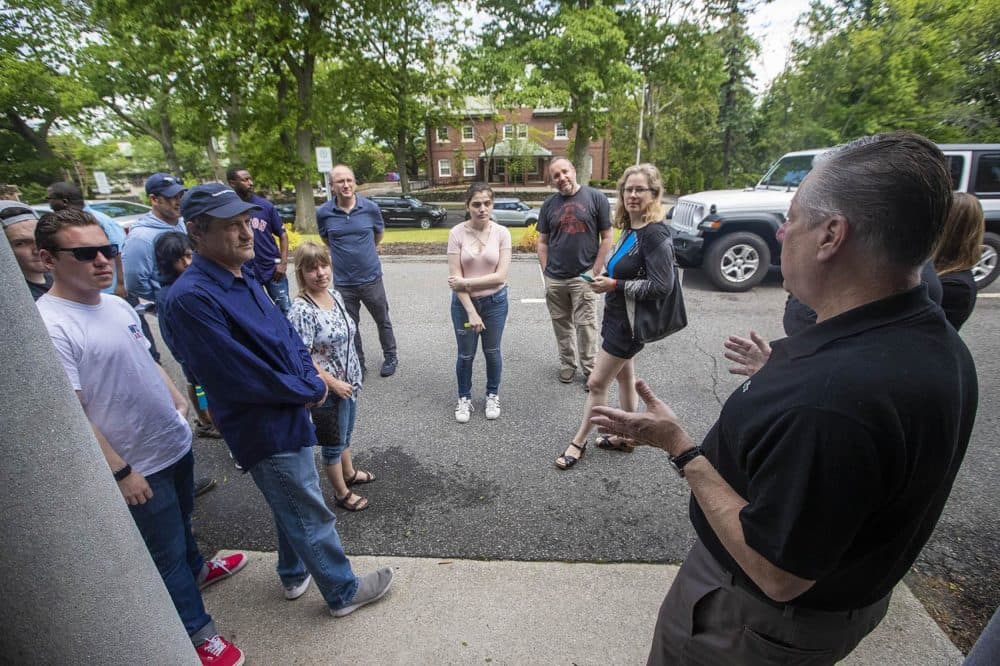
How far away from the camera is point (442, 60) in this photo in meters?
22.9

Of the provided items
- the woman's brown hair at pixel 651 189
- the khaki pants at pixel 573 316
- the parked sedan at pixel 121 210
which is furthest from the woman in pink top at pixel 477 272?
the parked sedan at pixel 121 210

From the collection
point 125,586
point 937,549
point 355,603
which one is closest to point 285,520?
point 355,603

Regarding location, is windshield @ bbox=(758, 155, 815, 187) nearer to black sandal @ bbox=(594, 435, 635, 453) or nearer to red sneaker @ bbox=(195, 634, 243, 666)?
black sandal @ bbox=(594, 435, 635, 453)

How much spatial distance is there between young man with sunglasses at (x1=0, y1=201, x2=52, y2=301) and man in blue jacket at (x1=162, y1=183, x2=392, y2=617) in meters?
1.83

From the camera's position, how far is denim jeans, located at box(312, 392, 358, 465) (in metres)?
2.72

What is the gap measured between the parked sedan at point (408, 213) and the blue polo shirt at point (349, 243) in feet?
56.8

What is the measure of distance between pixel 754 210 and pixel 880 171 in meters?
7.62

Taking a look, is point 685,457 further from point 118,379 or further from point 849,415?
point 118,379

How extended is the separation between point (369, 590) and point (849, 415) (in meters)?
2.20

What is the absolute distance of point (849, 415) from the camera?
91 centimetres

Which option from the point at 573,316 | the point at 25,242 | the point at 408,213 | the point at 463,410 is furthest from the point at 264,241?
the point at 408,213

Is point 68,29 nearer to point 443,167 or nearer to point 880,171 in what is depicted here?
point 443,167

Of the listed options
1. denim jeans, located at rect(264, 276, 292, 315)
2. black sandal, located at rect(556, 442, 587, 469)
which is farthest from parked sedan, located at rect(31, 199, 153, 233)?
black sandal, located at rect(556, 442, 587, 469)

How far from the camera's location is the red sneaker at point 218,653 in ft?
6.64
